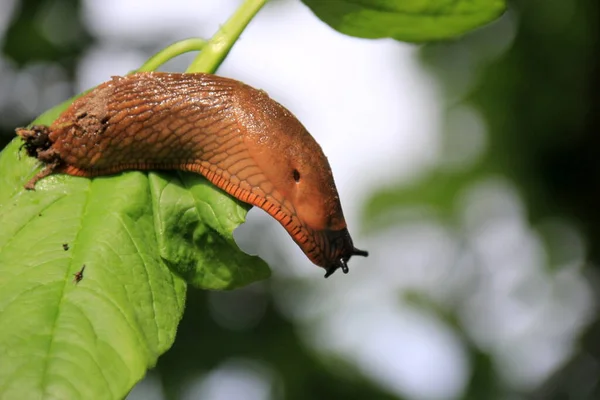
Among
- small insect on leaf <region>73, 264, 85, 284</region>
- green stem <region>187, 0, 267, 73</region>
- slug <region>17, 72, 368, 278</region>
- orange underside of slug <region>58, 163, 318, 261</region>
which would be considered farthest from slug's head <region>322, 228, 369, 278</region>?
small insect on leaf <region>73, 264, 85, 284</region>

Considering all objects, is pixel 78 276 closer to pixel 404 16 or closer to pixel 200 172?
pixel 200 172

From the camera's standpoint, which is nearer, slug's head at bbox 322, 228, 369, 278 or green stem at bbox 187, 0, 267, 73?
green stem at bbox 187, 0, 267, 73

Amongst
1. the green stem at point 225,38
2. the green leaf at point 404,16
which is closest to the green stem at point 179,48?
the green stem at point 225,38

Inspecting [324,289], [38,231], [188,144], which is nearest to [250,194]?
[188,144]

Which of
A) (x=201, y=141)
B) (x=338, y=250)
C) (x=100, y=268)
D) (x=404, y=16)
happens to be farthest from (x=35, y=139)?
(x=404, y=16)

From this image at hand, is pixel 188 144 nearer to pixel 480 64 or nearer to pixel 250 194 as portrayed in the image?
pixel 250 194

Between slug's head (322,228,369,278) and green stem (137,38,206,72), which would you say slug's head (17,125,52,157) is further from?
slug's head (322,228,369,278)

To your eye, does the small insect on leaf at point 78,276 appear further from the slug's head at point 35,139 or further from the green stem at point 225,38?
the green stem at point 225,38
